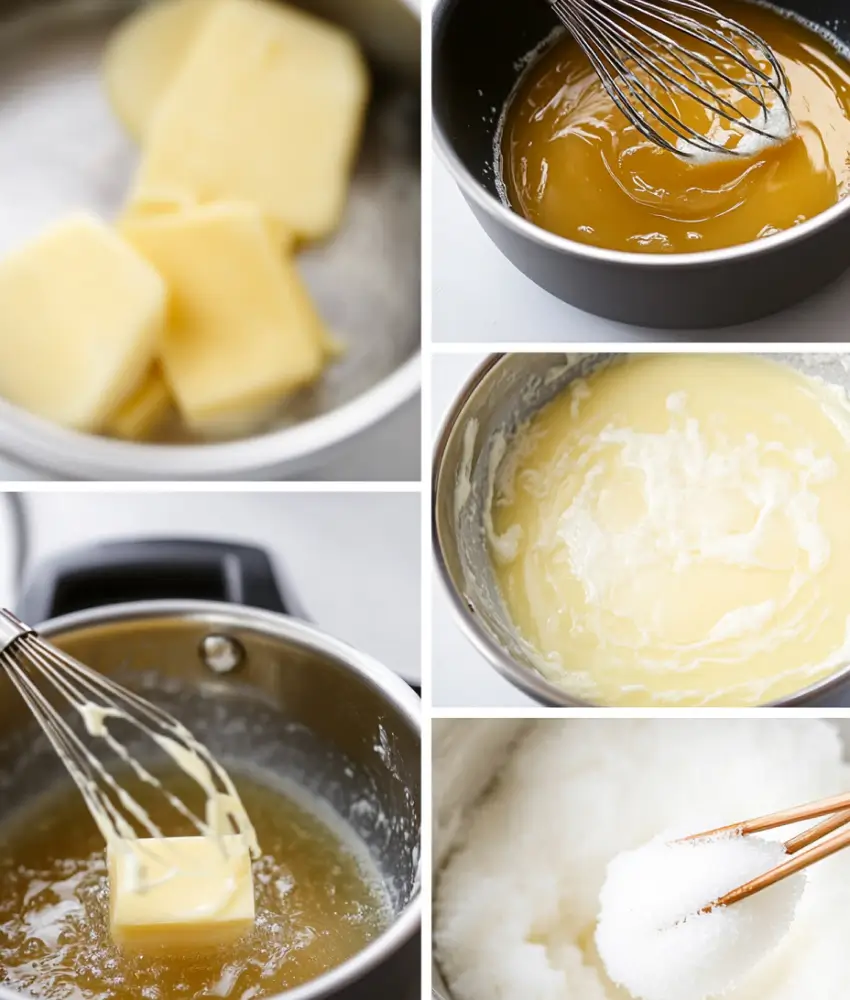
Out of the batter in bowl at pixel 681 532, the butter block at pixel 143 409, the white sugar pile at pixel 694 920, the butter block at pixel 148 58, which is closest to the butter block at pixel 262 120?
the butter block at pixel 148 58

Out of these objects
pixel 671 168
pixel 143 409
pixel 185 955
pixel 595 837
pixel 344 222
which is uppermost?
pixel 671 168

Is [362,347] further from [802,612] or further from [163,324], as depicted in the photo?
[802,612]

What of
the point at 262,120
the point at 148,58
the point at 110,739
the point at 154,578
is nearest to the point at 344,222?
the point at 262,120

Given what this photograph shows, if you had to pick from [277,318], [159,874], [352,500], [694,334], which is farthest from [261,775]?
[694,334]

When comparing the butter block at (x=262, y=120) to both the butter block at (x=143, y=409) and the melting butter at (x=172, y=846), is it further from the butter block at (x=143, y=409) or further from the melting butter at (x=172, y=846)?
the melting butter at (x=172, y=846)

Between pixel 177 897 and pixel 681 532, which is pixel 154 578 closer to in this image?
pixel 177 897

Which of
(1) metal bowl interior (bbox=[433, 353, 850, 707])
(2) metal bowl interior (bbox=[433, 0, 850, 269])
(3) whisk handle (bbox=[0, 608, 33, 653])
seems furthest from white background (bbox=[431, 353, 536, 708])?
(3) whisk handle (bbox=[0, 608, 33, 653])

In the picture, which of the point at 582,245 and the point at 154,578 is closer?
the point at 582,245
